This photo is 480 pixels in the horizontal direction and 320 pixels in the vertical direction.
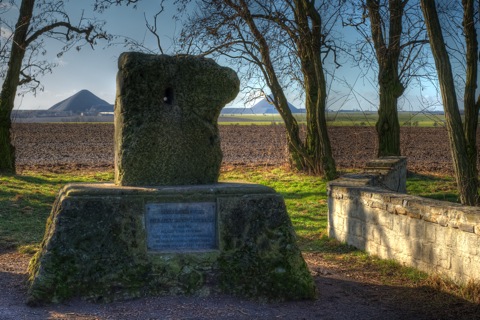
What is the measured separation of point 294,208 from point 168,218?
8.05 meters

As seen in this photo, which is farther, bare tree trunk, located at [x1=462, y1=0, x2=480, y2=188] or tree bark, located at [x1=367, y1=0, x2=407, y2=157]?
tree bark, located at [x1=367, y1=0, x2=407, y2=157]

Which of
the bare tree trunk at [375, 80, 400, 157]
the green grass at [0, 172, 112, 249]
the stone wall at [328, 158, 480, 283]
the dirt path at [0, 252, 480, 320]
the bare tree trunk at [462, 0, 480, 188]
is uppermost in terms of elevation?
the bare tree trunk at [462, 0, 480, 188]

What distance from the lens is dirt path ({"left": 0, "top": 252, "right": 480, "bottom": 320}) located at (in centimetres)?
648

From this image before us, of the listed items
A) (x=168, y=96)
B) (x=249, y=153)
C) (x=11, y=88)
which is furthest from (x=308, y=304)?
(x=249, y=153)

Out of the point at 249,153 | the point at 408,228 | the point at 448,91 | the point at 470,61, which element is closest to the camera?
the point at 408,228

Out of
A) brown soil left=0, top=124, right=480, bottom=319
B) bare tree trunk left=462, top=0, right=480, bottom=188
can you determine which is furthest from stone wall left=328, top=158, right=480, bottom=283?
bare tree trunk left=462, top=0, right=480, bottom=188

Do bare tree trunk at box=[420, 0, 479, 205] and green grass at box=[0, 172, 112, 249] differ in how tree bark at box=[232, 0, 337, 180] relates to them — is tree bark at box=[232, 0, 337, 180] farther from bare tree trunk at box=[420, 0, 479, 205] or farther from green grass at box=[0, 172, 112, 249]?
bare tree trunk at box=[420, 0, 479, 205]

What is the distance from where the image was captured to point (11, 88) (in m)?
20.5

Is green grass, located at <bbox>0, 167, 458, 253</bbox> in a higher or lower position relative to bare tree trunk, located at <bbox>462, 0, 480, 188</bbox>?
lower

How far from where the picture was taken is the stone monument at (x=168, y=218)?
6891 millimetres

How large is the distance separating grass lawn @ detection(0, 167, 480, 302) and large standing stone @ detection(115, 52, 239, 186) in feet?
9.78

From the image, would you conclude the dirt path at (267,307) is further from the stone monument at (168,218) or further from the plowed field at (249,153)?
the plowed field at (249,153)

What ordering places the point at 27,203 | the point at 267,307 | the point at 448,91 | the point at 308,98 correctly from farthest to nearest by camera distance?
1. the point at 308,98
2. the point at 27,203
3. the point at 448,91
4. the point at 267,307

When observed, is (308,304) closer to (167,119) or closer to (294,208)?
(167,119)
